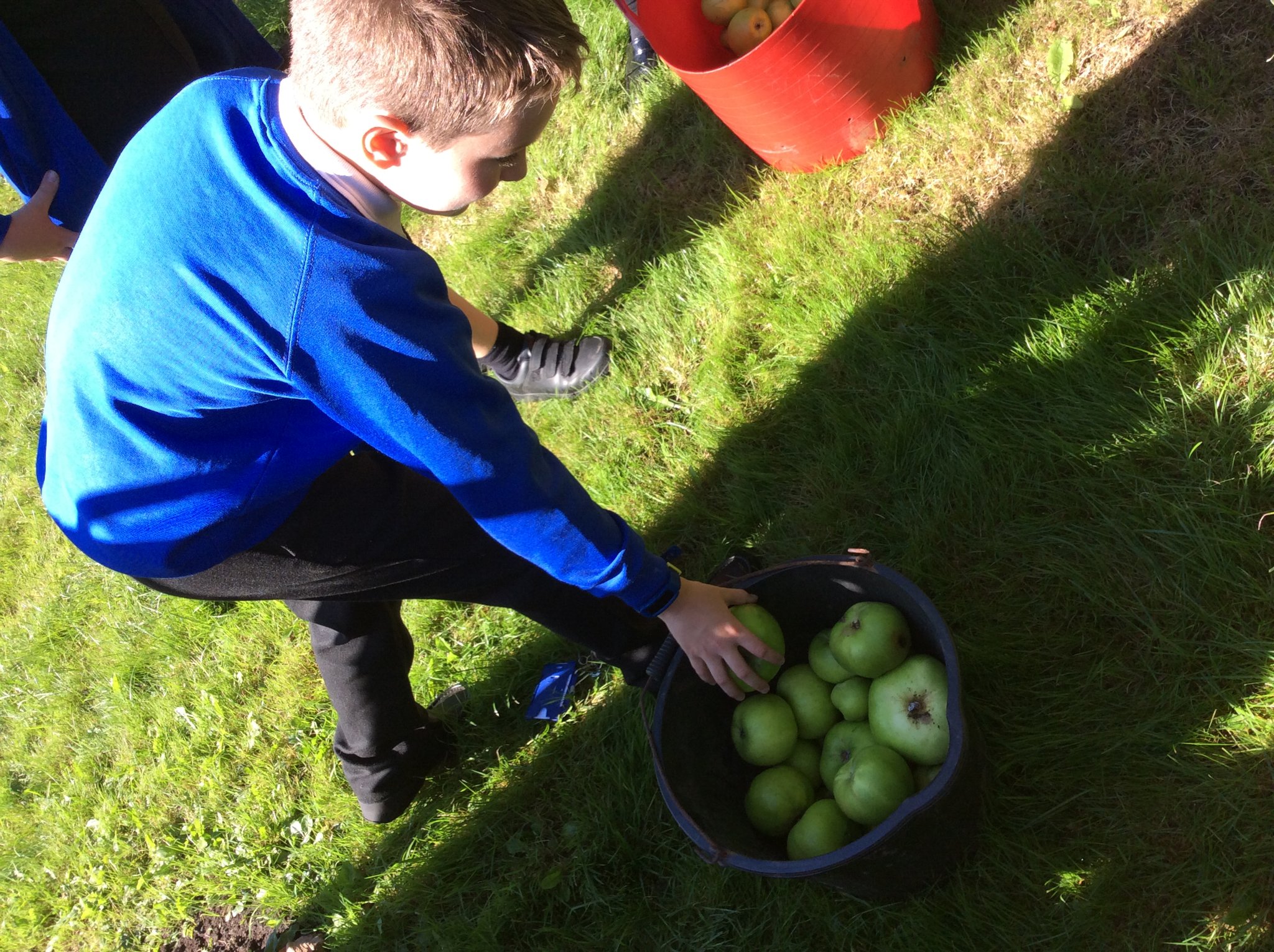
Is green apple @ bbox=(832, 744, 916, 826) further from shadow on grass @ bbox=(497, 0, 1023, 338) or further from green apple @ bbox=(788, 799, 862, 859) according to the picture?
shadow on grass @ bbox=(497, 0, 1023, 338)

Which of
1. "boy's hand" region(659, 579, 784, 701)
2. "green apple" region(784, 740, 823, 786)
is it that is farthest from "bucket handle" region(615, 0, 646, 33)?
"green apple" region(784, 740, 823, 786)

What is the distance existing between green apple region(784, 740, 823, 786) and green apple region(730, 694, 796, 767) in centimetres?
2

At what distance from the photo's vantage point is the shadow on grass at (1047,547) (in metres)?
1.93

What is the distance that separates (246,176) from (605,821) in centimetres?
181

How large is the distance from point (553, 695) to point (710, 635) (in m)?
0.91

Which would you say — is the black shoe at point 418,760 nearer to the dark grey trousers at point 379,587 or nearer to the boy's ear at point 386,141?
the dark grey trousers at point 379,587

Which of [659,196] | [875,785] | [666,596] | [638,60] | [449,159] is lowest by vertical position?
[875,785]

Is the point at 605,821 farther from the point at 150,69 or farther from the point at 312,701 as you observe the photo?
the point at 150,69

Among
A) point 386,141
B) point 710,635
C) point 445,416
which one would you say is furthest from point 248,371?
point 710,635

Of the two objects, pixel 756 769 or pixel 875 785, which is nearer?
pixel 875 785

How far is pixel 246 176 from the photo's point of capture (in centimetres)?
151

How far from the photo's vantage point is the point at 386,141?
1525 mm

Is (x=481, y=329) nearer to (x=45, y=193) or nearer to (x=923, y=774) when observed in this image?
(x=45, y=193)

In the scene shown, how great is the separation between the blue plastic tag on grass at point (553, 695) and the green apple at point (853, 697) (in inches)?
37.0
